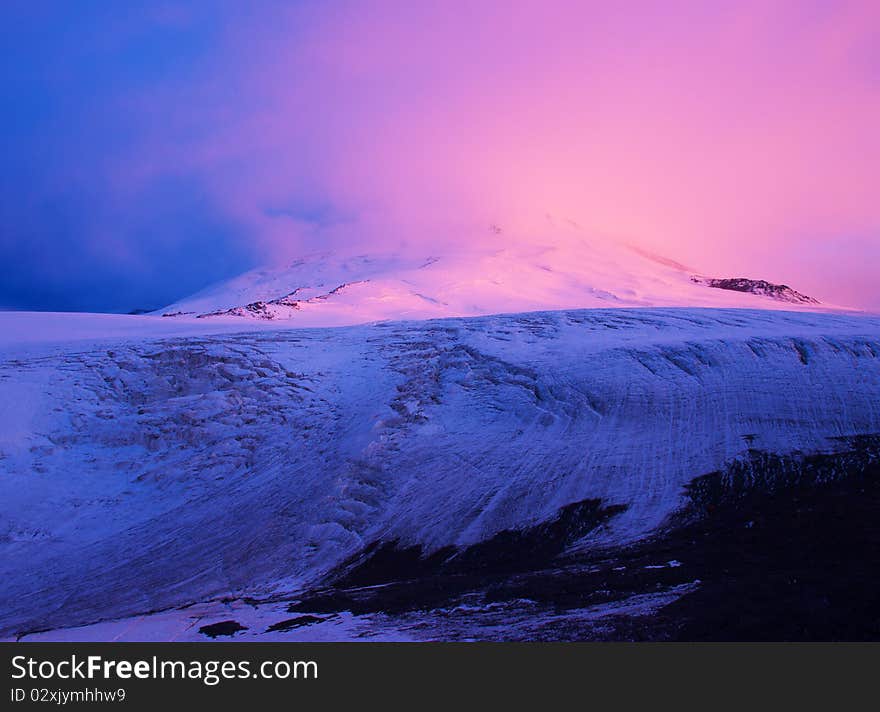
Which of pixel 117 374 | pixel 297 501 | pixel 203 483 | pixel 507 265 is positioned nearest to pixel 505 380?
pixel 297 501

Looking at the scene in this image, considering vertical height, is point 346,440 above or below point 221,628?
above

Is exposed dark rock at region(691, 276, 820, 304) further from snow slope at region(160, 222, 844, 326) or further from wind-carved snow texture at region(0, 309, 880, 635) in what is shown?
wind-carved snow texture at region(0, 309, 880, 635)

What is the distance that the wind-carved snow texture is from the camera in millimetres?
12977

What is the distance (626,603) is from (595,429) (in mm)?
7083

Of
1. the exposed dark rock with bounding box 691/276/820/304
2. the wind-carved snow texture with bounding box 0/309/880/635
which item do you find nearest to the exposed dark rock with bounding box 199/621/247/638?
the wind-carved snow texture with bounding box 0/309/880/635

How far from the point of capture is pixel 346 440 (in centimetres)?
1623

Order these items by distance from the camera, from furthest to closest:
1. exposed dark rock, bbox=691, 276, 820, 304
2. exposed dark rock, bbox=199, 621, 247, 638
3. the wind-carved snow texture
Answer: exposed dark rock, bbox=691, 276, 820, 304 < the wind-carved snow texture < exposed dark rock, bbox=199, 621, 247, 638

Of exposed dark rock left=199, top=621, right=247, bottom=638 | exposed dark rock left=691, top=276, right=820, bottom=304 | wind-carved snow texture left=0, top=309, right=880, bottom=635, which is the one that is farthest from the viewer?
exposed dark rock left=691, top=276, right=820, bottom=304

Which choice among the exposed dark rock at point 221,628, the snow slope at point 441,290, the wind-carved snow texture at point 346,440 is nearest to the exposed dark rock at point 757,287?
the snow slope at point 441,290

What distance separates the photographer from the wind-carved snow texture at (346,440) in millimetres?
12977

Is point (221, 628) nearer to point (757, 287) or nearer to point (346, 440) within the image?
point (346, 440)

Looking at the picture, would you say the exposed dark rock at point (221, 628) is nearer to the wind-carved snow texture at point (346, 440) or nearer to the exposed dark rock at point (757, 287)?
the wind-carved snow texture at point (346, 440)

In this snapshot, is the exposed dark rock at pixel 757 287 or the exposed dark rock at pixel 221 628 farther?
the exposed dark rock at pixel 757 287

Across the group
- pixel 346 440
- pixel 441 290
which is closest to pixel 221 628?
pixel 346 440
